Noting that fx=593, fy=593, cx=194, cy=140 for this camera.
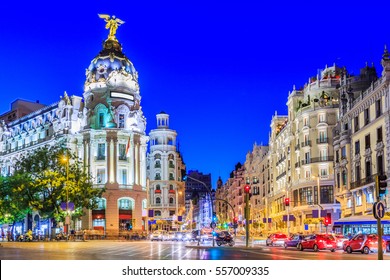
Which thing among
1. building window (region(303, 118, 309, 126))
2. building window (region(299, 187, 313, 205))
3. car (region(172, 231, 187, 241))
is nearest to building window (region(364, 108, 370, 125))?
building window (region(303, 118, 309, 126))

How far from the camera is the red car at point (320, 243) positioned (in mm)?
45031

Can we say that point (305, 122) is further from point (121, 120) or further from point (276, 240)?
point (276, 240)

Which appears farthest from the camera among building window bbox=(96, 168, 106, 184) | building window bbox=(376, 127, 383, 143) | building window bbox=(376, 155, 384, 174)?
building window bbox=(96, 168, 106, 184)

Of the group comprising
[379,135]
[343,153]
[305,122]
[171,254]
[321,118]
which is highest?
[321,118]

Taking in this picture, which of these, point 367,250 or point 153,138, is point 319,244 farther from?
point 153,138

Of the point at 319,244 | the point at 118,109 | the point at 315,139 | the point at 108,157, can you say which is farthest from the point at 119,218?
the point at 319,244

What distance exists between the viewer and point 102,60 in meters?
103

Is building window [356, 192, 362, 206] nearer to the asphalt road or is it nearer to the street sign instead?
the asphalt road

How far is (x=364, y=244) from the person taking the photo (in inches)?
1554

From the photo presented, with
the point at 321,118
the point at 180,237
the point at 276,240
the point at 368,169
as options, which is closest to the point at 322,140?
the point at 321,118

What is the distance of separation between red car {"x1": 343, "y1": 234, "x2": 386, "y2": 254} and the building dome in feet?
224

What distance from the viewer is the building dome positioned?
10219 cm

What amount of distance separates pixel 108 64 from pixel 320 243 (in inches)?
2587
